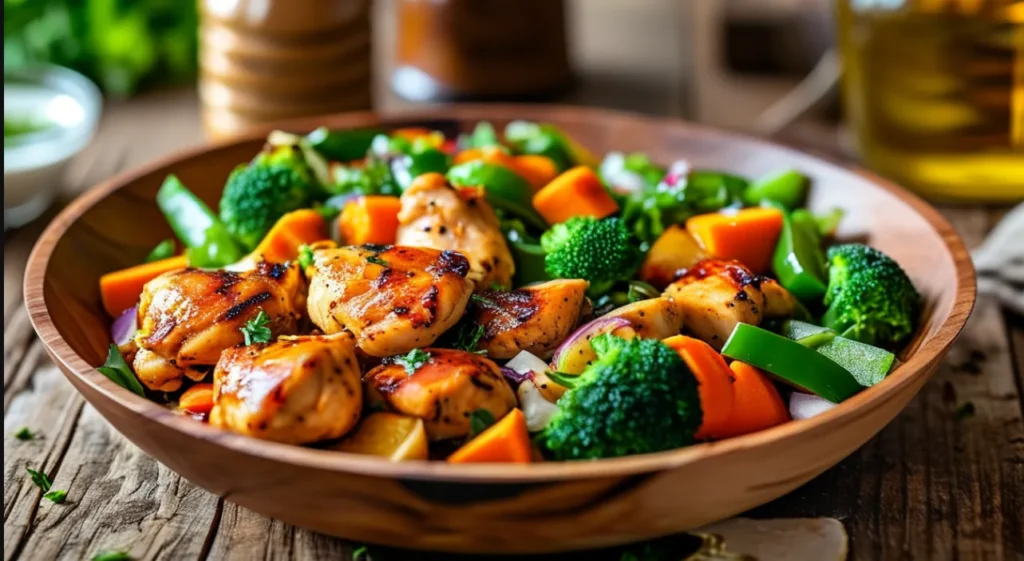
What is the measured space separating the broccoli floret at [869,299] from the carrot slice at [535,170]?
1.02 meters

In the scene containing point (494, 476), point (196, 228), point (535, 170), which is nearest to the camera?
point (494, 476)

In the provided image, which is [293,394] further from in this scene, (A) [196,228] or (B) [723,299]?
(A) [196,228]

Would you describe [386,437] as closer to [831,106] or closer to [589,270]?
[589,270]

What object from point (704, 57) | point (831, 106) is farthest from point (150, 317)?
point (704, 57)

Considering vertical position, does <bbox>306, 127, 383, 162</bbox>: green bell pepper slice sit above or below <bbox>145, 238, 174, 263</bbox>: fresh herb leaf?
above

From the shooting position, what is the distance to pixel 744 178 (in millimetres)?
4109

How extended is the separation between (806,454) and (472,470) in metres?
0.77

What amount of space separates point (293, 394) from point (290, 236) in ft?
3.35

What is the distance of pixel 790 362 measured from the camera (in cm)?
277

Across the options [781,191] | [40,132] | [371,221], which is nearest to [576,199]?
[371,221]

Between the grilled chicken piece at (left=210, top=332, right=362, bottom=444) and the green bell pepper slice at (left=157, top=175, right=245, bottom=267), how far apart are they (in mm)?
1022

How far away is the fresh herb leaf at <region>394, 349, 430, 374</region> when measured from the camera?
2621 millimetres

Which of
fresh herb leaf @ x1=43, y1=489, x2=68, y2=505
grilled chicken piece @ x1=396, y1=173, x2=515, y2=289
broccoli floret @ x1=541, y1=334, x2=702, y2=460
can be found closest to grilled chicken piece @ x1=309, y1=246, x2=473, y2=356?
grilled chicken piece @ x1=396, y1=173, x2=515, y2=289

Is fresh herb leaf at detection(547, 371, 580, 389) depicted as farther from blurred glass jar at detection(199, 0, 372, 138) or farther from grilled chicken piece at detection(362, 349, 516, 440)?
blurred glass jar at detection(199, 0, 372, 138)
